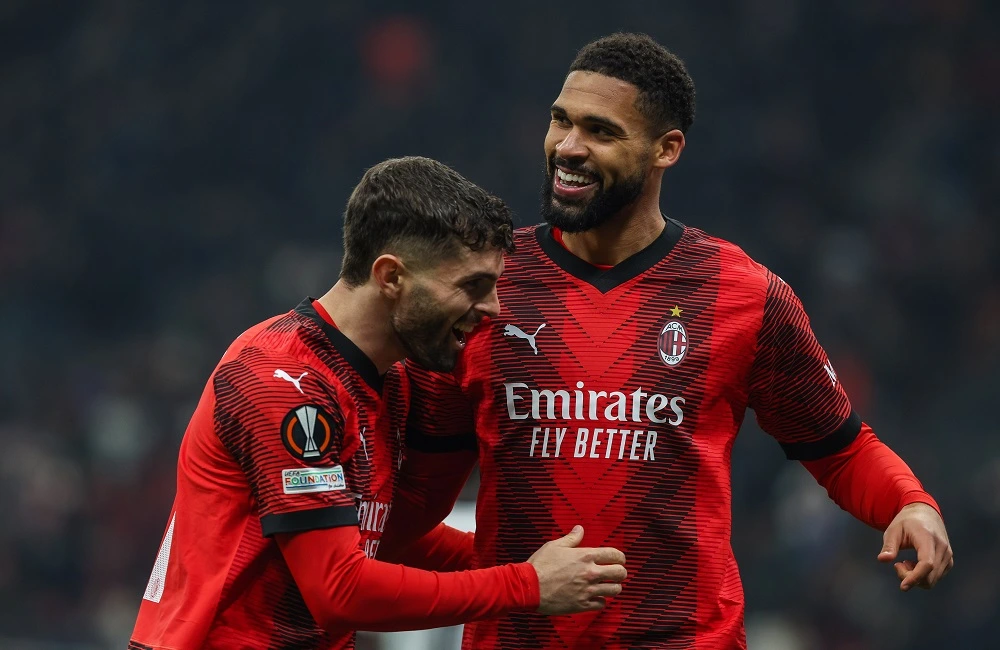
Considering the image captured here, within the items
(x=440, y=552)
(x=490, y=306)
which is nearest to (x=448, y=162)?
(x=440, y=552)

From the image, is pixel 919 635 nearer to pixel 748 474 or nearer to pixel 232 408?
pixel 748 474

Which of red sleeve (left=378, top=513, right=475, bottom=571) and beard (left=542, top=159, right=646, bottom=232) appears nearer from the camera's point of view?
beard (left=542, top=159, right=646, bottom=232)

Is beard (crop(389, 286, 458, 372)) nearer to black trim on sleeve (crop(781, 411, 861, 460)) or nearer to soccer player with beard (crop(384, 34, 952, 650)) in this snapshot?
soccer player with beard (crop(384, 34, 952, 650))

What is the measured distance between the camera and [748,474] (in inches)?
323

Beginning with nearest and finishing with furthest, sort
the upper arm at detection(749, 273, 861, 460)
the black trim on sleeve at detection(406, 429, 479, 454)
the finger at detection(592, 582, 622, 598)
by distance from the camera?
1. the finger at detection(592, 582, 622, 598)
2. the upper arm at detection(749, 273, 861, 460)
3. the black trim on sleeve at detection(406, 429, 479, 454)

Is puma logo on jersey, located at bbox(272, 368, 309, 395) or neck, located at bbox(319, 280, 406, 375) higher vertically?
neck, located at bbox(319, 280, 406, 375)

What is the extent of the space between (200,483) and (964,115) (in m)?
7.96

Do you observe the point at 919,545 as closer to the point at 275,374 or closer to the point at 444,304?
the point at 444,304

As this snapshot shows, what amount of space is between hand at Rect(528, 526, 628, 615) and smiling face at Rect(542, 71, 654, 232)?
0.79 m

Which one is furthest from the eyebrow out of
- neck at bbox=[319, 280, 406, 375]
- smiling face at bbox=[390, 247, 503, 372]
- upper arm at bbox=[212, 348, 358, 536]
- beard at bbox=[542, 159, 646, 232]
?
upper arm at bbox=[212, 348, 358, 536]

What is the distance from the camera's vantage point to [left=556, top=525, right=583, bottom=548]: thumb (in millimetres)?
3018

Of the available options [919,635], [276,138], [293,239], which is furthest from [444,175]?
[276,138]

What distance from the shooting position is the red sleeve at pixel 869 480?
3.35 meters

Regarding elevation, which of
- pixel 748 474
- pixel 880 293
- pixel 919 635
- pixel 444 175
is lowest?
pixel 919 635
